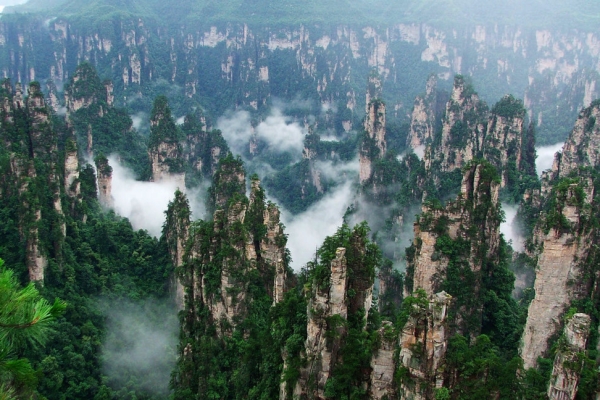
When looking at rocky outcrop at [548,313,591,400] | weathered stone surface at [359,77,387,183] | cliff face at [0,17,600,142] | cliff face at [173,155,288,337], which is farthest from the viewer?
cliff face at [0,17,600,142]

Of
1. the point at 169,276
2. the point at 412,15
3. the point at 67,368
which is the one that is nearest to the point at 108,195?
the point at 169,276

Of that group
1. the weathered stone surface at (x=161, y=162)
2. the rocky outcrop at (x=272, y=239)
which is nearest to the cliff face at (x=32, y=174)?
the weathered stone surface at (x=161, y=162)

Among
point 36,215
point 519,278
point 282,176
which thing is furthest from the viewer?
point 282,176

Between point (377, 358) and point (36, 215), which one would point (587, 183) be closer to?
point (377, 358)

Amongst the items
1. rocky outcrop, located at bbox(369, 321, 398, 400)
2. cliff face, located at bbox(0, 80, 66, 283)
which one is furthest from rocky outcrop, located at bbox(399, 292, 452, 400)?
cliff face, located at bbox(0, 80, 66, 283)

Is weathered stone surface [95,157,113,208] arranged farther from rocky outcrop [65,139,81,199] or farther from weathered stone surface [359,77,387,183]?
weathered stone surface [359,77,387,183]

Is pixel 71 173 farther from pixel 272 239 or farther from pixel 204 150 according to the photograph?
pixel 204 150
